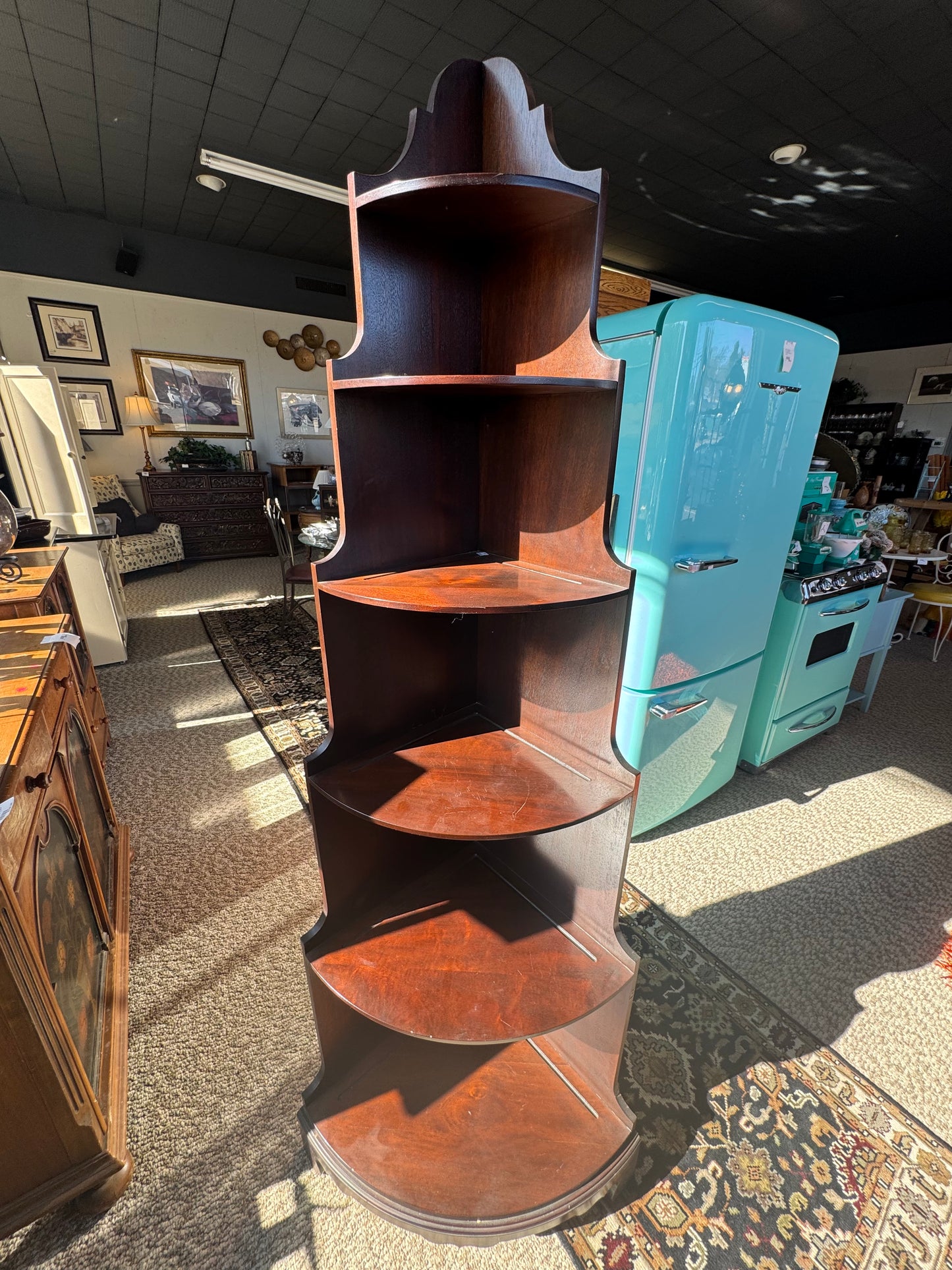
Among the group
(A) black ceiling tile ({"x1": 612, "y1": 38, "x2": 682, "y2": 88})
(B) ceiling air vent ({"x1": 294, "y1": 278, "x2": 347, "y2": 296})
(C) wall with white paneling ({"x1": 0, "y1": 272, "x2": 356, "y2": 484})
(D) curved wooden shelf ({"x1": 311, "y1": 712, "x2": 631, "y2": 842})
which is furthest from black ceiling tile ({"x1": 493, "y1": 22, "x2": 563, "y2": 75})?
(C) wall with white paneling ({"x1": 0, "y1": 272, "x2": 356, "y2": 484})

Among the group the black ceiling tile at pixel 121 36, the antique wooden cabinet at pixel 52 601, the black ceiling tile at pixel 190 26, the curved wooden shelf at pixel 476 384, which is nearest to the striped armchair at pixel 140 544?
the antique wooden cabinet at pixel 52 601

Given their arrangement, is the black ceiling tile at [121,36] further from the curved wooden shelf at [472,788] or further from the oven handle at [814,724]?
the oven handle at [814,724]

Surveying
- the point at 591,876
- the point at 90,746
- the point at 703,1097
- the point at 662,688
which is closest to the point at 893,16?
the point at 662,688

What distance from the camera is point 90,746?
5.49 ft

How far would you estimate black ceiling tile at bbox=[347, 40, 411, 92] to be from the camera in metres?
2.74

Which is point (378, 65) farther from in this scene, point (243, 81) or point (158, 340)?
point (158, 340)

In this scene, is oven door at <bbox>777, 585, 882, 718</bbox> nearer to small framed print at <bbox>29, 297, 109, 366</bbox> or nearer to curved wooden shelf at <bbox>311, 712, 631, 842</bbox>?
curved wooden shelf at <bbox>311, 712, 631, 842</bbox>

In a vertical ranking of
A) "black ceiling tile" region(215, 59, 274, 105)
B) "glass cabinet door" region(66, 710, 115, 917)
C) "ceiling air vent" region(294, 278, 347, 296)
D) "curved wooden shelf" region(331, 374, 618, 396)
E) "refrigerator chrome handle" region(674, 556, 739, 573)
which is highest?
"black ceiling tile" region(215, 59, 274, 105)

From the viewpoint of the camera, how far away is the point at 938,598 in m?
3.68

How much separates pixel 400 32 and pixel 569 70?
0.91 m

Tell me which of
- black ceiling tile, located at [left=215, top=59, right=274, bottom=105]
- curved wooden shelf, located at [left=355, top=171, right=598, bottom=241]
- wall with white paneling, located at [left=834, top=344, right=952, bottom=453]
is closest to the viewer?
curved wooden shelf, located at [left=355, top=171, right=598, bottom=241]

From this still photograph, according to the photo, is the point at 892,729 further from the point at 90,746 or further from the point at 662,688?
the point at 90,746

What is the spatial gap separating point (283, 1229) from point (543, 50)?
15.1 ft

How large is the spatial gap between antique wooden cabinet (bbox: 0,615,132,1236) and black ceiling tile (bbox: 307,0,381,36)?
125 inches
